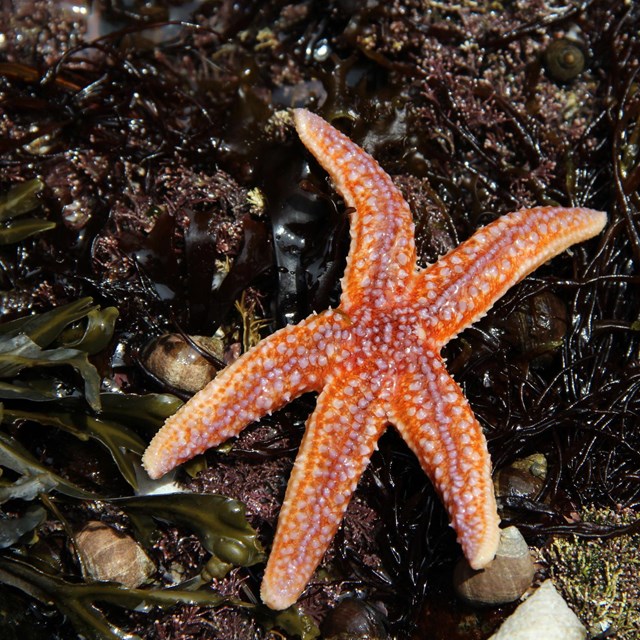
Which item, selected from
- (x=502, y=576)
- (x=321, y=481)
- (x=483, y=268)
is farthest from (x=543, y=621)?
(x=483, y=268)

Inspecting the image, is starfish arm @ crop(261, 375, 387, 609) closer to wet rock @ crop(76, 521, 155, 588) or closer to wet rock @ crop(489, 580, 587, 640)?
wet rock @ crop(76, 521, 155, 588)

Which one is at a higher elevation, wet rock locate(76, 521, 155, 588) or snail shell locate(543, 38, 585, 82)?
snail shell locate(543, 38, 585, 82)

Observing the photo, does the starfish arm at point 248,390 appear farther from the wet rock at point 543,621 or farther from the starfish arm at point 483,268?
the wet rock at point 543,621

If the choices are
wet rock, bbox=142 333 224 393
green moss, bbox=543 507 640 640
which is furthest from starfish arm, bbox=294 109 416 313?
green moss, bbox=543 507 640 640

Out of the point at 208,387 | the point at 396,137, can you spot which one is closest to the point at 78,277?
the point at 208,387

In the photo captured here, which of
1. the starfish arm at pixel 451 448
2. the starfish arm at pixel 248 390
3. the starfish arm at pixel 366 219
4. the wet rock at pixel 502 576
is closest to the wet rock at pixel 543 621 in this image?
the wet rock at pixel 502 576

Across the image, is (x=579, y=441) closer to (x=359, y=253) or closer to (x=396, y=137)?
(x=359, y=253)
